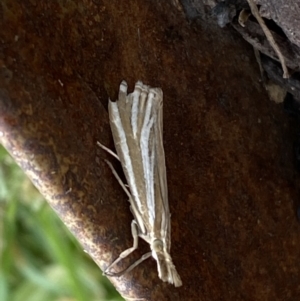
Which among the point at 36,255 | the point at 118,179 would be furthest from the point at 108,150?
the point at 36,255

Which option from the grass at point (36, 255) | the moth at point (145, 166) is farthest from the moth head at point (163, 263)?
the grass at point (36, 255)

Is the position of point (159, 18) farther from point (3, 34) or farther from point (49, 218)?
point (49, 218)

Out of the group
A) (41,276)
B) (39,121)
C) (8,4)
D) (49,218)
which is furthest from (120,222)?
(41,276)

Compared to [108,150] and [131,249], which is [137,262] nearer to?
[131,249]

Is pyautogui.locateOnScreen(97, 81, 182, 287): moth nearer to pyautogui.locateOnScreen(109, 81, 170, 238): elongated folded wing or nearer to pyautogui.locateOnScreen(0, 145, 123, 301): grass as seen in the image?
pyautogui.locateOnScreen(109, 81, 170, 238): elongated folded wing

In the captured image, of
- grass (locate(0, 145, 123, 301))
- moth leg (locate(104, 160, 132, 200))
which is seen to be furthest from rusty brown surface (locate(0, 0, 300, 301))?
grass (locate(0, 145, 123, 301))

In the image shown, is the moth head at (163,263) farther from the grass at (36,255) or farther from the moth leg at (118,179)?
the grass at (36,255)
